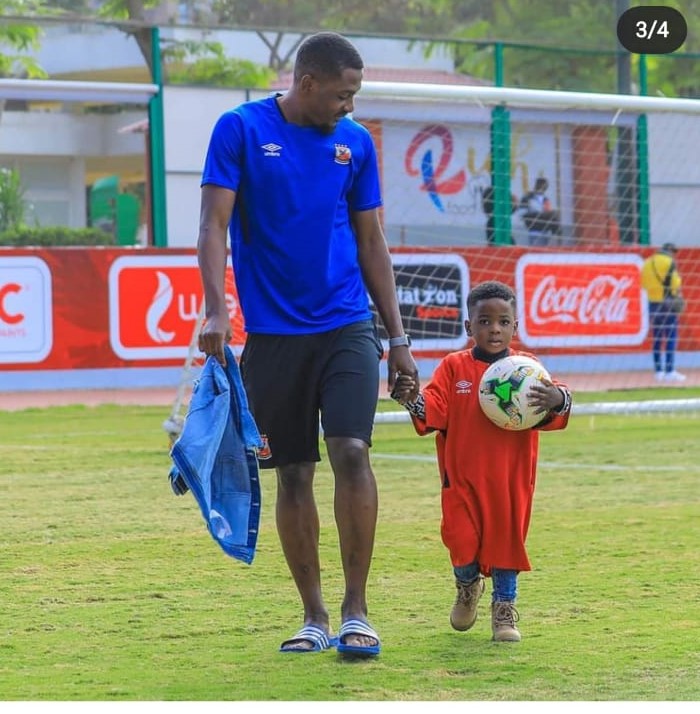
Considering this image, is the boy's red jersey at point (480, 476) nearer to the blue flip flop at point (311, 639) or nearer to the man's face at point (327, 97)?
the blue flip flop at point (311, 639)

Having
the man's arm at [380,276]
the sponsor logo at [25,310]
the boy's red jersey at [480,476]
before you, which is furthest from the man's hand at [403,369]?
the sponsor logo at [25,310]

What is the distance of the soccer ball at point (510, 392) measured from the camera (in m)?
5.68

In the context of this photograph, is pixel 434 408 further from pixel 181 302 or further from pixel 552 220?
pixel 552 220

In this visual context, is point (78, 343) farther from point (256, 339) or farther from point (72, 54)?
point (256, 339)

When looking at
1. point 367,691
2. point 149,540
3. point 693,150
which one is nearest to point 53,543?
point 149,540

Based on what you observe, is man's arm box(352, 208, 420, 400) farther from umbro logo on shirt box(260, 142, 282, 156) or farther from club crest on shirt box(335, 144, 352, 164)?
umbro logo on shirt box(260, 142, 282, 156)

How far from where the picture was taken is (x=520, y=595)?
21.9 feet

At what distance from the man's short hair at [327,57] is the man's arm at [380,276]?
1.70ft

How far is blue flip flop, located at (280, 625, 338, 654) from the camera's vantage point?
18.1 feet

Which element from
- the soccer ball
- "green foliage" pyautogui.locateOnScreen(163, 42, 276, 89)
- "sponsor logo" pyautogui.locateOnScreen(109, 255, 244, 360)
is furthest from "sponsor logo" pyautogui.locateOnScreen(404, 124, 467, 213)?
the soccer ball

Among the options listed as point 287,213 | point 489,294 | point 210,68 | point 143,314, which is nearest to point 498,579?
point 489,294

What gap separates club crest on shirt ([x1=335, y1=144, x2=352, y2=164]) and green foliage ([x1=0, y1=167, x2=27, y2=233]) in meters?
15.3

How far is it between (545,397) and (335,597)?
1.47 metres

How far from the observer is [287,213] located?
5.58m
